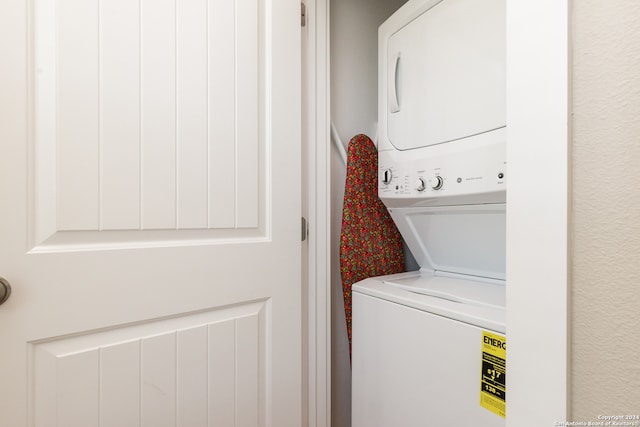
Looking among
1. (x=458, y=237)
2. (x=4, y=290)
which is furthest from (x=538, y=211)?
(x=4, y=290)

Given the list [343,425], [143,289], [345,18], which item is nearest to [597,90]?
[143,289]

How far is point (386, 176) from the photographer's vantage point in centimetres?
132

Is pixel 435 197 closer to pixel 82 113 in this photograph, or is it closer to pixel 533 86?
pixel 533 86

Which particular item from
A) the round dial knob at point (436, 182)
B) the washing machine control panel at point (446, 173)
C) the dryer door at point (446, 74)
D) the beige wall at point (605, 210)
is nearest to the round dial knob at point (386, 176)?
the washing machine control panel at point (446, 173)

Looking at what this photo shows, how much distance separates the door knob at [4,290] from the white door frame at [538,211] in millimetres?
1016

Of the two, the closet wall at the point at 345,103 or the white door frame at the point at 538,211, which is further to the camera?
the closet wall at the point at 345,103

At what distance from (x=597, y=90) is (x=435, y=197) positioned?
0.67 m

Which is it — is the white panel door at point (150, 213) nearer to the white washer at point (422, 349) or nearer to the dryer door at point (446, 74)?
the white washer at point (422, 349)

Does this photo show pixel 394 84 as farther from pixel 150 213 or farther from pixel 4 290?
pixel 4 290

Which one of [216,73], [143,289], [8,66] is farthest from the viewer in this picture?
[216,73]

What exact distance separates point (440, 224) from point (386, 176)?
0.89 feet

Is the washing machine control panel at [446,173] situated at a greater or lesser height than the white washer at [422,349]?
greater

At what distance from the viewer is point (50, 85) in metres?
0.79

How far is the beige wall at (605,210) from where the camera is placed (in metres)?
0.45
